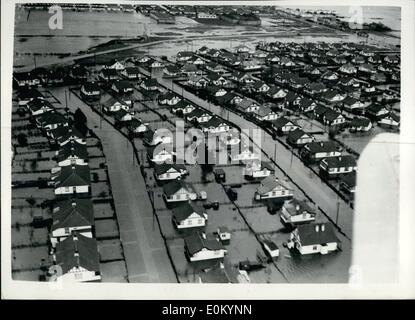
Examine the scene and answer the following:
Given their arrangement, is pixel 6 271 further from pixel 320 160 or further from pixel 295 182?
pixel 320 160

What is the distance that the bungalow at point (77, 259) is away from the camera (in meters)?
7.84

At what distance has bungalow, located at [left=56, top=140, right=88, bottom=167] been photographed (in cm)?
1209

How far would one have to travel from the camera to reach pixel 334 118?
1611 centimetres

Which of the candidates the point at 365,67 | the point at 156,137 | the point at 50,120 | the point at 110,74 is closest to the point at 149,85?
the point at 110,74

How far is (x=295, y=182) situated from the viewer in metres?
11.8

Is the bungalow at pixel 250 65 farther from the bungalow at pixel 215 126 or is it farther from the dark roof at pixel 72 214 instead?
the dark roof at pixel 72 214

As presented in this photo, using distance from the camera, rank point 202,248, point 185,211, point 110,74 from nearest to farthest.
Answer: point 202,248 < point 185,211 < point 110,74

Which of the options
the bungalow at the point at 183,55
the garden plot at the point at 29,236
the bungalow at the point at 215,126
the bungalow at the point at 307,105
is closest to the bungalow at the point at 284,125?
the bungalow at the point at 215,126

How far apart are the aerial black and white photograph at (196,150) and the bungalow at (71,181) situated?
0.12 feet

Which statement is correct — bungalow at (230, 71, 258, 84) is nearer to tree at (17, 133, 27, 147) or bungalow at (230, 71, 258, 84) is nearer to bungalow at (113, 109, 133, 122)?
bungalow at (113, 109, 133, 122)

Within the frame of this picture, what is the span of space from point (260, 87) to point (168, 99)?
186 inches

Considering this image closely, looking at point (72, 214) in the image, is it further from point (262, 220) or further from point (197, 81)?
point (197, 81)
